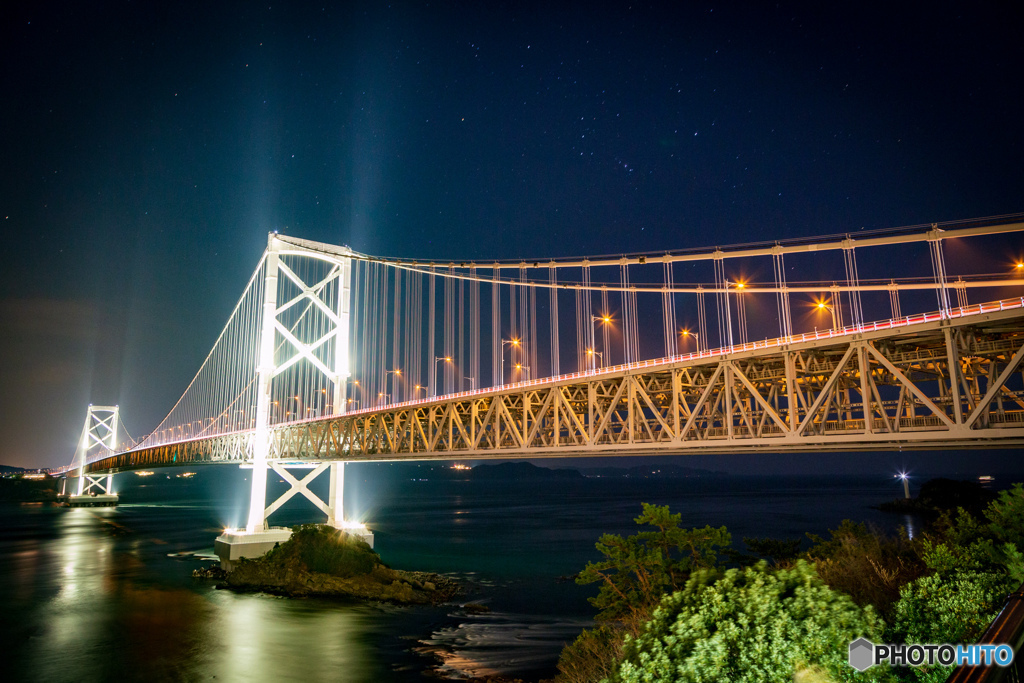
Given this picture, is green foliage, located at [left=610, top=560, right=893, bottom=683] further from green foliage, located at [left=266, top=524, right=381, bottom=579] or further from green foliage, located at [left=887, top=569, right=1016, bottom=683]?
green foliage, located at [left=266, top=524, right=381, bottom=579]

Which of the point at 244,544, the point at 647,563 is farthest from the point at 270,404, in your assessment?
the point at 647,563

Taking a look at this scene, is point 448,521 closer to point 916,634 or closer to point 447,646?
point 447,646

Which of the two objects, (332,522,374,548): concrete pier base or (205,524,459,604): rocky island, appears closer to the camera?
(205,524,459,604): rocky island

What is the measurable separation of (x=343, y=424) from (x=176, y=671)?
57.9 feet

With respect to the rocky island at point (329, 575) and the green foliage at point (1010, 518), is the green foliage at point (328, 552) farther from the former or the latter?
the green foliage at point (1010, 518)

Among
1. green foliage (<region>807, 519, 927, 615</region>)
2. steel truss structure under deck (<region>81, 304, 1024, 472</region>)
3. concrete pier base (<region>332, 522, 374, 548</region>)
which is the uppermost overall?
steel truss structure under deck (<region>81, 304, 1024, 472</region>)

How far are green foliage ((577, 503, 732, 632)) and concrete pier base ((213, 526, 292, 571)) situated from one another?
66.1 ft

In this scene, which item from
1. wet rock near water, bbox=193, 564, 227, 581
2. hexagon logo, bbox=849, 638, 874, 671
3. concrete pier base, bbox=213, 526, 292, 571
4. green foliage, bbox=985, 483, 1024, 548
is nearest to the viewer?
hexagon logo, bbox=849, 638, 874, 671

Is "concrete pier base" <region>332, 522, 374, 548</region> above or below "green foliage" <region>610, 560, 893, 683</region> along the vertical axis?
below

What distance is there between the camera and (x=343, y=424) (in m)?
35.3

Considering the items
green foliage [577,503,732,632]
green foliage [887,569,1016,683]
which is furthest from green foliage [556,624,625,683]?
green foliage [887,569,1016,683]

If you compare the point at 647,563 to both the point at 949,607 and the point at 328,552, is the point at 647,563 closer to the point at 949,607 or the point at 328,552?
the point at 949,607

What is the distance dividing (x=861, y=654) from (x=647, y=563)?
1145cm

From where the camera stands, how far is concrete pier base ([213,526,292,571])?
31875 mm
